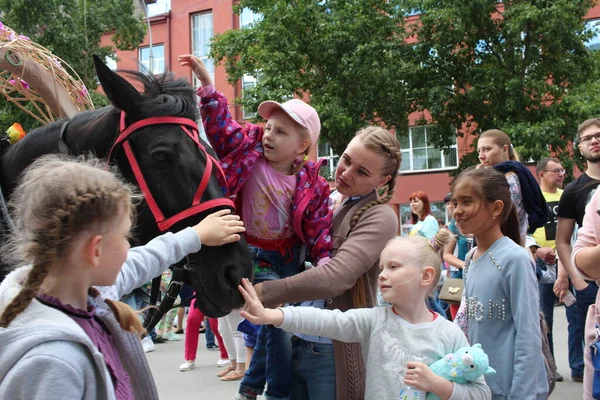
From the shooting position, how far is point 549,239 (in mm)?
7328

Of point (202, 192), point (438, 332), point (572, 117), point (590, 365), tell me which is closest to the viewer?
point (438, 332)

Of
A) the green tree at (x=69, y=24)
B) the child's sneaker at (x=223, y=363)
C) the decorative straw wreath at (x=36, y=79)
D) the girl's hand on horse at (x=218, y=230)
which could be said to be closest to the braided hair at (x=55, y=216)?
the girl's hand on horse at (x=218, y=230)

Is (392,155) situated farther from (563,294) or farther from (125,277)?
(563,294)

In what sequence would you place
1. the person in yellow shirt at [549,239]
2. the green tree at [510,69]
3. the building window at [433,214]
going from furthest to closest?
the building window at [433,214]
the green tree at [510,69]
the person in yellow shirt at [549,239]

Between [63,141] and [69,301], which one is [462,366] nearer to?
[69,301]

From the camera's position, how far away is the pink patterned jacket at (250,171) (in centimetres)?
285

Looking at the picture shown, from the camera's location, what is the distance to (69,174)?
66.6 inches

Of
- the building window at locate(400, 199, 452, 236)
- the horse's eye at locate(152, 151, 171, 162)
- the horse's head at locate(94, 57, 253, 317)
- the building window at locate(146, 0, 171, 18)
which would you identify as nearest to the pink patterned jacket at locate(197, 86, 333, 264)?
the horse's head at locate(94, 57, 253, 317)

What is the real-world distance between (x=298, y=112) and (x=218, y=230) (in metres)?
0.85

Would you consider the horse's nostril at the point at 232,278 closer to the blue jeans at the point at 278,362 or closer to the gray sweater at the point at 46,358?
the blue jeans at the point at 278,362

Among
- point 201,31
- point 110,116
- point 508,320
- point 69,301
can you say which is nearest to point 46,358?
point 69,301

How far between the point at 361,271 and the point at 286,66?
60.4ft

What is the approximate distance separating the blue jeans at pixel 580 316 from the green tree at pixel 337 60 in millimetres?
13630

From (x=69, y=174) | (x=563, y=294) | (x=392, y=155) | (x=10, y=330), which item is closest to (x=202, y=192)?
(x=392, y=155)
